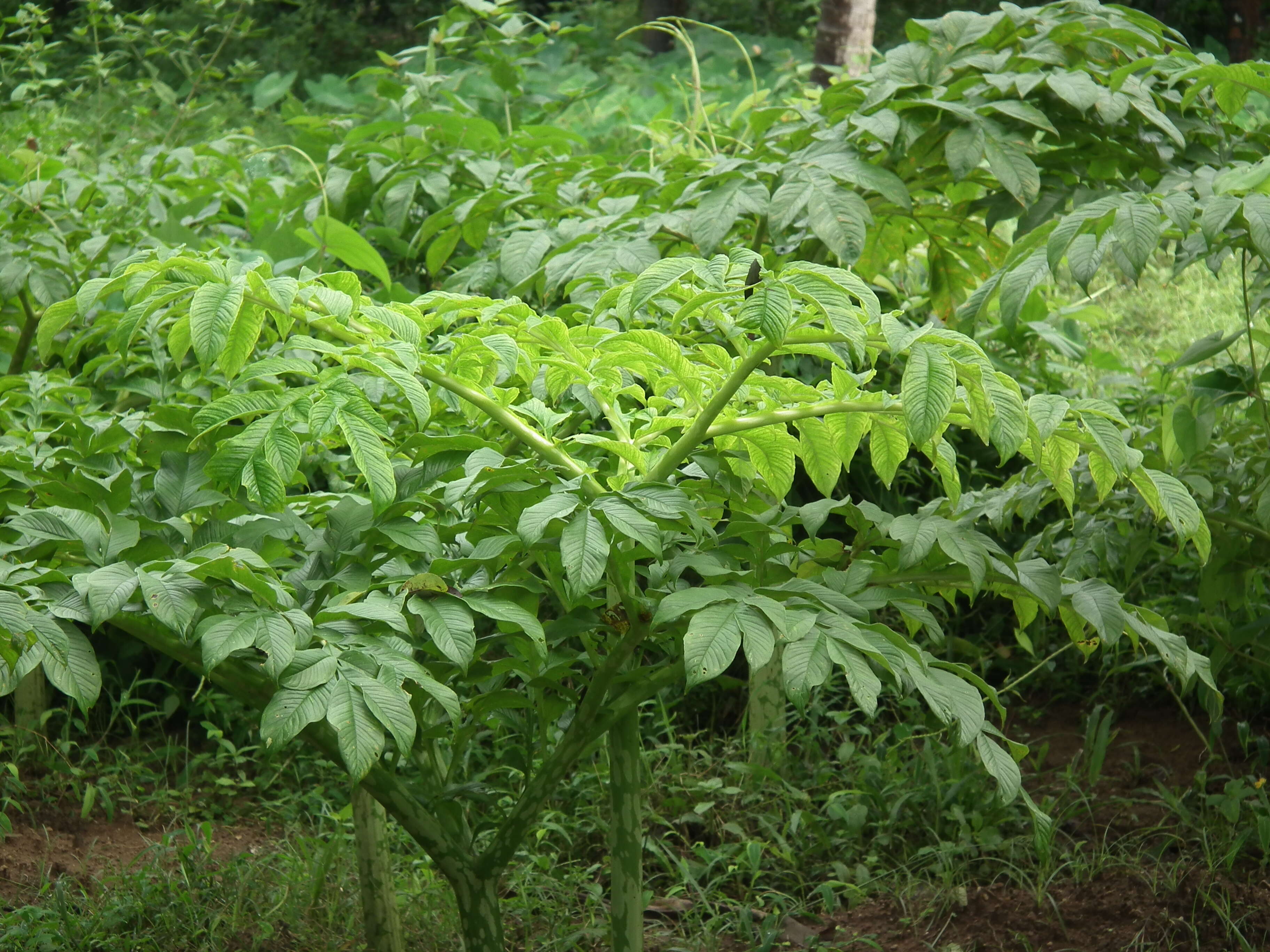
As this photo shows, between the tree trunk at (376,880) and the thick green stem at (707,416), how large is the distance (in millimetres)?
774

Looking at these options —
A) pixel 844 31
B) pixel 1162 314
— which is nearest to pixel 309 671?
pixel 1162 314

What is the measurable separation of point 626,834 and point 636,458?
55 centimetres

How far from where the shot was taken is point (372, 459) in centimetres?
131

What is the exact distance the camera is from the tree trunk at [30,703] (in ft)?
8.52

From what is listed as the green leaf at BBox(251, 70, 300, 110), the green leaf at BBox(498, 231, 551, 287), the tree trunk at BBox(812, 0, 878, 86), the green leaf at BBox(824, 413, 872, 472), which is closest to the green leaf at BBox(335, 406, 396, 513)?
the green leaf at BBox(824, 413, 872, 472)

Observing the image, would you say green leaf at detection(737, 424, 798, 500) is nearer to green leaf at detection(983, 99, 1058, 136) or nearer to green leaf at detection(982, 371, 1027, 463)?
green leaf at detection(982, 371, 1027, 463)

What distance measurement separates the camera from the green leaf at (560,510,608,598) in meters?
1.25

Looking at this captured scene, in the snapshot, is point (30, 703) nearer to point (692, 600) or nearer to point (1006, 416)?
point (692, 600)

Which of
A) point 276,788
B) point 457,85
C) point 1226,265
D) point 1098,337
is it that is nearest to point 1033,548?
point 276,788

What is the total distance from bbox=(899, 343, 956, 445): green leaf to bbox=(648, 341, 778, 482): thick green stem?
15 cm

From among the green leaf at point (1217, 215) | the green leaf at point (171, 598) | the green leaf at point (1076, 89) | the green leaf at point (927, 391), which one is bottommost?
the green leaf at point (171, 598)

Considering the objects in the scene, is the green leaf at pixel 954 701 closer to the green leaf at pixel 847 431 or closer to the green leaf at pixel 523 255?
the green leaf at pixel 847 431

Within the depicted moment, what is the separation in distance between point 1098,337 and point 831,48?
1.77 meters

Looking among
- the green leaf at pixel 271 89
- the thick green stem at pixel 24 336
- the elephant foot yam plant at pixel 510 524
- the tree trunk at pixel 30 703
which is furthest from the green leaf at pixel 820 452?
the green leaf at pixel 271 89
